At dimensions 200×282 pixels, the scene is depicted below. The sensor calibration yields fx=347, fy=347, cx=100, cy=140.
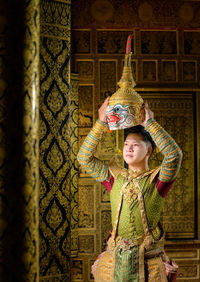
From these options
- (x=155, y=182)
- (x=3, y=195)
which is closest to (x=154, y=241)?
(x=155, y=182)

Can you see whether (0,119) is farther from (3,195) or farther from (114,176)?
(114,176)

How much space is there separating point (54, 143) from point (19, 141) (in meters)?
0.64

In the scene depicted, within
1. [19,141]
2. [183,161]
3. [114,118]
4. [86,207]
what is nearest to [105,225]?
[86,207]

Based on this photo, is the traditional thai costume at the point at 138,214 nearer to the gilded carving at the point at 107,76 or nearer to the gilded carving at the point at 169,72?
the gilded carving at the point at 107,76

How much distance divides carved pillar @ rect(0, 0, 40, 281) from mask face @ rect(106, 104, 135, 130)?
1.22m

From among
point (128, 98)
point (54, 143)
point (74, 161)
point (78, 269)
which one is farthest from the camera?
point (78, 269)

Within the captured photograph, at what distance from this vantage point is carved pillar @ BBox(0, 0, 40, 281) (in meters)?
0.97

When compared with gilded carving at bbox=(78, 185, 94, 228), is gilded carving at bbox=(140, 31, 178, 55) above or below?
above

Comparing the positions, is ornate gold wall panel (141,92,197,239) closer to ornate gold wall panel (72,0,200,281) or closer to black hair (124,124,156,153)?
ornate gold wall panel (72,0,200,281)

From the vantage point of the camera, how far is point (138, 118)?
2.21 m

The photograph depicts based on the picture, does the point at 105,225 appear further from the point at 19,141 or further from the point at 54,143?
the point at 19,141

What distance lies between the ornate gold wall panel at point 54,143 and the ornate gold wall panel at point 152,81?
212 cm

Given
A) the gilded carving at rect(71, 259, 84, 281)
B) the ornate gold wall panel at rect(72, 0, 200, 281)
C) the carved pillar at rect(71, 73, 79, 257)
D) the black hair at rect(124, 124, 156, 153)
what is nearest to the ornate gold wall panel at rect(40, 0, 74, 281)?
the black hair at rect(124, 124, 156, 153)

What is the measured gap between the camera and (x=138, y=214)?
2.20m
